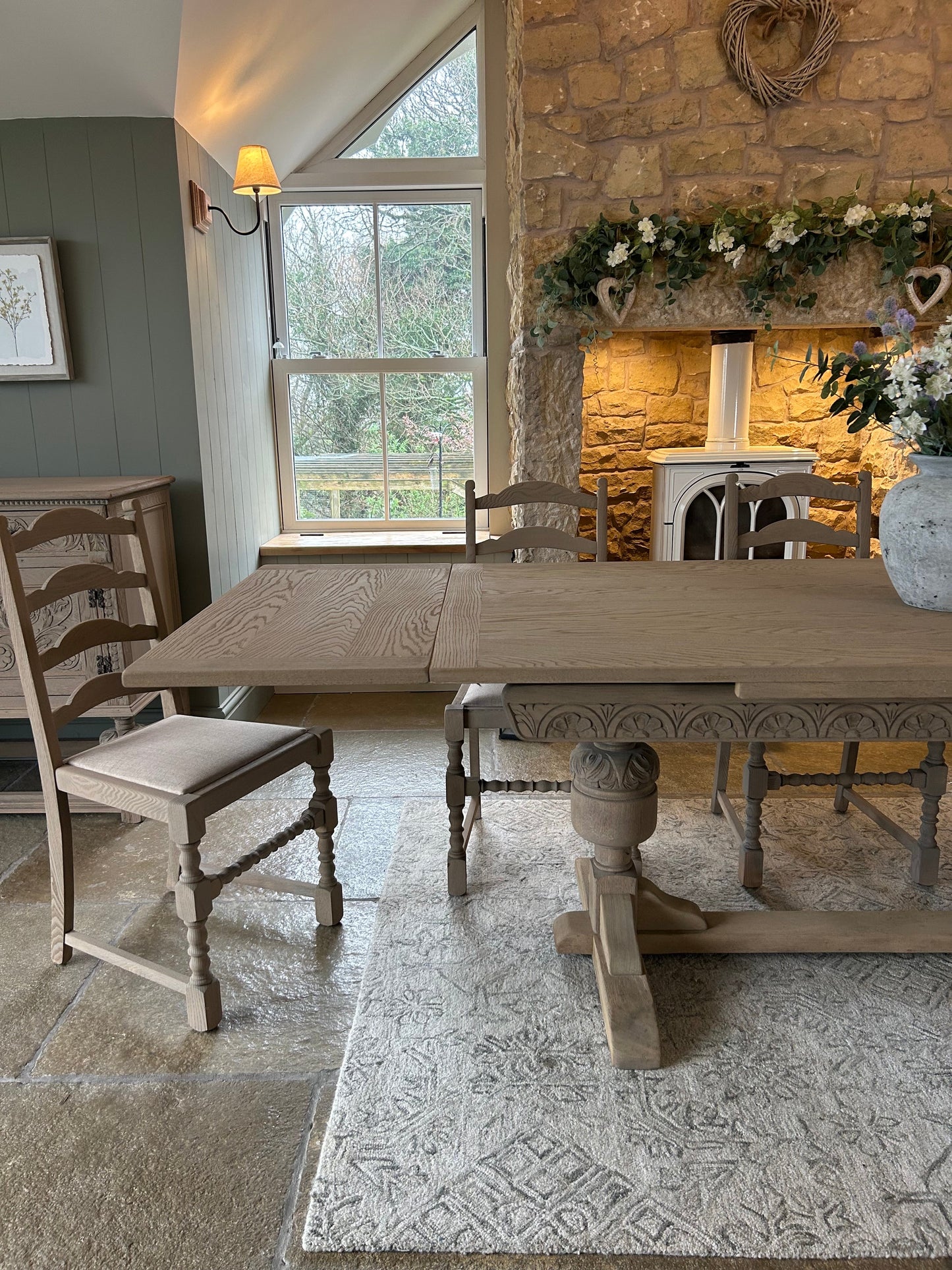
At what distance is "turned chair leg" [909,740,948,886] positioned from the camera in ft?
7.06

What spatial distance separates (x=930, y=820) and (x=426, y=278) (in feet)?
10.5

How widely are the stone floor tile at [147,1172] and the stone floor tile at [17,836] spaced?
1003 millimetres

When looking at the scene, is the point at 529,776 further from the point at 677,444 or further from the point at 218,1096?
the point at 677,444

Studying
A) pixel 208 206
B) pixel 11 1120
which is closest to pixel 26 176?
pixel 208 206

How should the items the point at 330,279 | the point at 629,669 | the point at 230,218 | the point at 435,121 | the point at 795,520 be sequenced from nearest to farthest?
the point at 629,669 < the point at 795,520 < the point at 230,218 < the point at 435,121 < the point at 330,279

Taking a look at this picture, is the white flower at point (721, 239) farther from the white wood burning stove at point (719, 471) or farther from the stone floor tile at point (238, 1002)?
the stone floor tile at point (238, 1002)

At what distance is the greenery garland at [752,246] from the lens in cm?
325

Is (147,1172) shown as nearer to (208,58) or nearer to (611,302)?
(208,58)

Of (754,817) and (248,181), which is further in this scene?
(248,181)

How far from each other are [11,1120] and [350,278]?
3.64 m

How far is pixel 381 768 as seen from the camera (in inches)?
119

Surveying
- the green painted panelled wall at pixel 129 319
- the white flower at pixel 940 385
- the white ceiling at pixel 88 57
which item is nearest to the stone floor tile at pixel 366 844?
the green painted panelled wall at pixel 129 319

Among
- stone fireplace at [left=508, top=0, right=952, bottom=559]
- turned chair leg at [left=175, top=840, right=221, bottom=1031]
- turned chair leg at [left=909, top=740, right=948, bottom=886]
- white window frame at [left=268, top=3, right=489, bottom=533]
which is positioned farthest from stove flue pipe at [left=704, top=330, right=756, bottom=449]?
turned chair leg at [left=175, top=840, right=221, bottom=1031]

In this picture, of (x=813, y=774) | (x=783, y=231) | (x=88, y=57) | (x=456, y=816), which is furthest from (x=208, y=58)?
(x=813, y=774)
